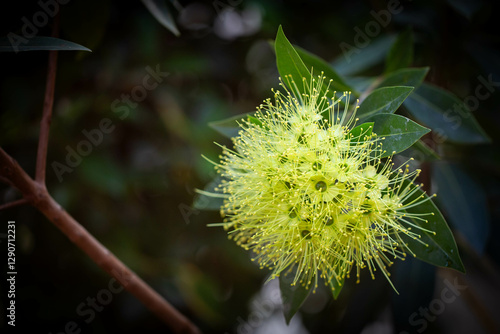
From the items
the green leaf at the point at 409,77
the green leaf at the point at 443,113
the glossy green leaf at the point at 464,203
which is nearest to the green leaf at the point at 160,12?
the green leaf at the point at 409,77

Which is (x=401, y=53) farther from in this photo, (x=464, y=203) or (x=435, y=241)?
(x=435, y=241)

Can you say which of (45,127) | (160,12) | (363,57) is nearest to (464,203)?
(363,57)

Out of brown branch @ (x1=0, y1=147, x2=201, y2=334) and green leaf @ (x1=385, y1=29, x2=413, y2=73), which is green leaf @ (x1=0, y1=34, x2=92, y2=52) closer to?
brown branch @ (x1=0, y1=147, x2=201, y2=334)

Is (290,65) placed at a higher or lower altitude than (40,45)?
higher

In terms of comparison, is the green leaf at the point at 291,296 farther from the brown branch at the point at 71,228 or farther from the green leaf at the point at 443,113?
the green leaf at the point at 443,113

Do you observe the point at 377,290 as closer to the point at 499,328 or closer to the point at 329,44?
the point at 499,328

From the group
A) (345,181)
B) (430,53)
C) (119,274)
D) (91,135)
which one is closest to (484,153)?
(430,53)

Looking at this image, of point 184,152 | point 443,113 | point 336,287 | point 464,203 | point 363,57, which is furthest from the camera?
point 184,152
